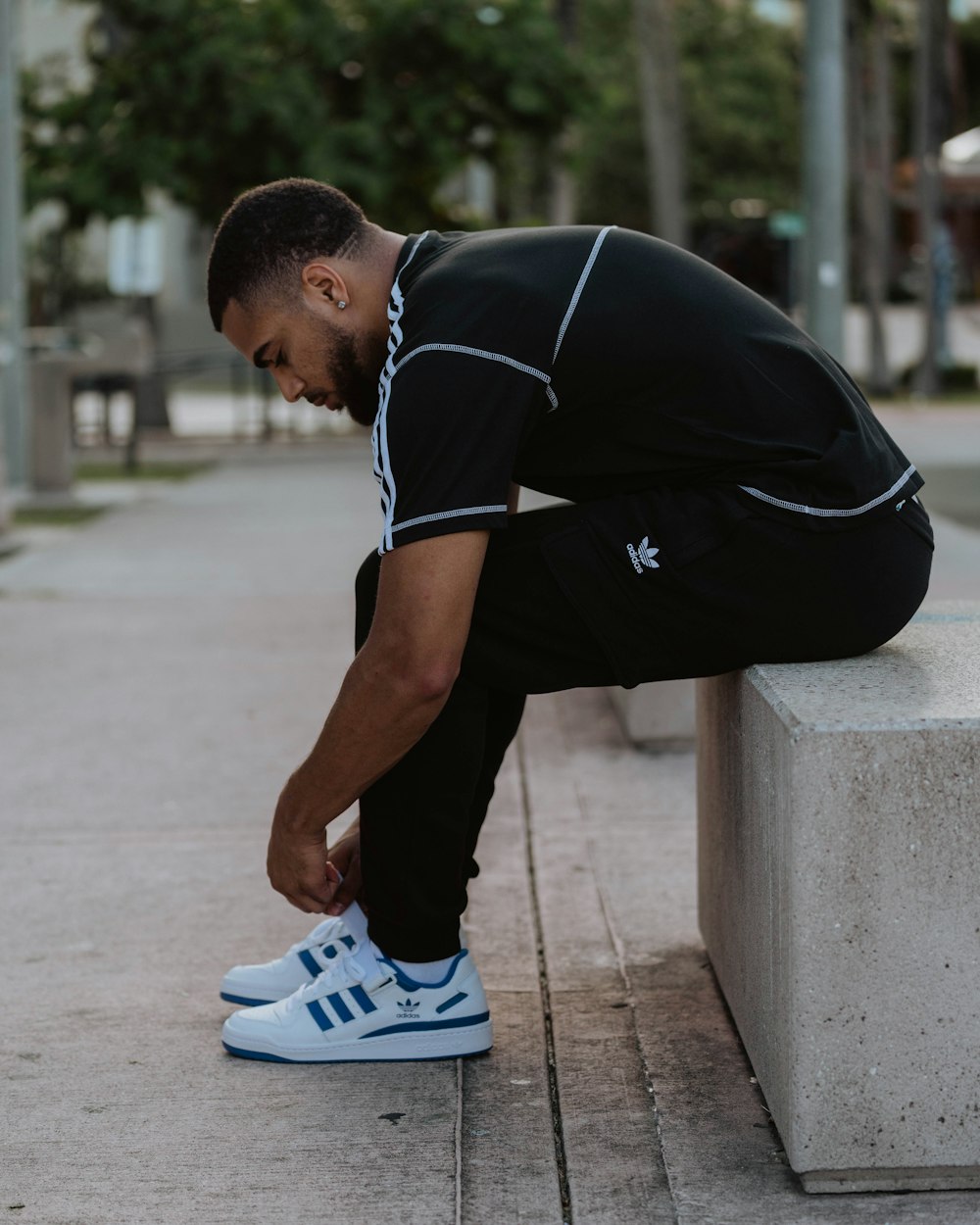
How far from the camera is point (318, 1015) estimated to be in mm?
2834

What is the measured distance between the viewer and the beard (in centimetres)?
264

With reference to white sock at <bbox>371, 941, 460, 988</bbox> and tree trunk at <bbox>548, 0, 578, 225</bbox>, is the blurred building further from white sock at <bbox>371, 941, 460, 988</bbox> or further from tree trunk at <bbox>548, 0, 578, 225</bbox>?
white sock at <bbox>371, 941, 460, 988</bbox>

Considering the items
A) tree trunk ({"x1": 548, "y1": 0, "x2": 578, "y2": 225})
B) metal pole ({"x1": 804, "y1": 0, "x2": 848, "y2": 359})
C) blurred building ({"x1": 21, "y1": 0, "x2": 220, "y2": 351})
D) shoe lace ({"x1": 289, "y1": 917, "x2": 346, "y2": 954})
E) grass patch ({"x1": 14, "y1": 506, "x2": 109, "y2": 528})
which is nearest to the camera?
shoe lace ({"x1": 289, "y1": 917, "x2": 346, "y2": 954})

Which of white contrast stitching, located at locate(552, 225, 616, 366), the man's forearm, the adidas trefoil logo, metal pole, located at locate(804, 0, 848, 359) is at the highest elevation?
metal pole, located at locate(804, 0, 848, 359)

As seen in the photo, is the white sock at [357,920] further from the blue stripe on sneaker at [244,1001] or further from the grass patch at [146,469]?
the grass patch at [146,469]

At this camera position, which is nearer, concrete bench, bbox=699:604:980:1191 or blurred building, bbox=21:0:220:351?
concrete bench, bbox=699:604:980:1191

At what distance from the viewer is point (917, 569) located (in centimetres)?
267

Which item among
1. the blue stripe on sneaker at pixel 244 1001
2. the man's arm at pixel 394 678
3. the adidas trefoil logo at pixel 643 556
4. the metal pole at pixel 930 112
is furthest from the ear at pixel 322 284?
the metal pole at pixel 930 112

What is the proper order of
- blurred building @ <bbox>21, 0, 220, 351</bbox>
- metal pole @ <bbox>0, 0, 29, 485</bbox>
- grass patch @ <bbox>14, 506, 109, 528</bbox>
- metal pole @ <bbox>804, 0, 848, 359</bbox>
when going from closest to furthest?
1. metal pole @ <bbox>804, 0, 848, 359</bbox>
2. grass patch @ <bbox>14, 506, 109, 528</bbox>
3. metal pole @ <bbox>0, 0, 29, 485</bbox>
4. blurred building @ <bbox>21, 0, 220, 351</bbox>

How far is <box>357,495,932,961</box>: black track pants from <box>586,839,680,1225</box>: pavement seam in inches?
17.4

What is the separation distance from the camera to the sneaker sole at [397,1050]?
2822mm

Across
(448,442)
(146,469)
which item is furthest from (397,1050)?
(146,469)

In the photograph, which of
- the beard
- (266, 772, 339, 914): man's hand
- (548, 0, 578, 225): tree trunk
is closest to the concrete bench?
(266, 772, 339, 914): man's hand

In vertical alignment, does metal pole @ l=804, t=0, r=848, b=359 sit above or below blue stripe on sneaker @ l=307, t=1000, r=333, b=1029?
above
